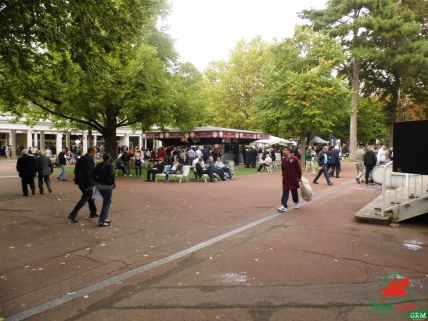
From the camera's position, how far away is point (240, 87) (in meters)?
42.6

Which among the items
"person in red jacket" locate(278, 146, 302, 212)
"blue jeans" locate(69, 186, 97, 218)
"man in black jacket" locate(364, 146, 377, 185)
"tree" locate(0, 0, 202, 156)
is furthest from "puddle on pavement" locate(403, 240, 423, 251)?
"man in black jacket" locate(364, 146, 377, 185)

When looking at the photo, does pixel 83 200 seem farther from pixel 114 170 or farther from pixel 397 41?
pixel 397 41

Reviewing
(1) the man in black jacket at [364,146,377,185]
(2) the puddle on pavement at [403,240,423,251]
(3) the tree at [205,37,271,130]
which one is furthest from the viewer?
(3) the tree at [205,37,271,130]

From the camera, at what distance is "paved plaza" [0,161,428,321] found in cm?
430

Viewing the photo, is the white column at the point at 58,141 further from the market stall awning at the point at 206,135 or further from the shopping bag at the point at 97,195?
the shopping bag at the point at 97,195

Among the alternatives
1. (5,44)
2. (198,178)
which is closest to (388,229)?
(5,44)

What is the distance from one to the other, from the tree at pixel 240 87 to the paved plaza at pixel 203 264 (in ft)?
108

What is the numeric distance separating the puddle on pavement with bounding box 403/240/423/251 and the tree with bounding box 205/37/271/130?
115ft

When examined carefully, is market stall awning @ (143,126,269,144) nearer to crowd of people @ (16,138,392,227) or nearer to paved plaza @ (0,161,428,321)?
crowd of people @ (16,138,392,227)

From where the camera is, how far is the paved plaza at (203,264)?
430 centimetres

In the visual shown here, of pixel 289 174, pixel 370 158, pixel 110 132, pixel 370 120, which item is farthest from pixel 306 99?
pixel 370 120

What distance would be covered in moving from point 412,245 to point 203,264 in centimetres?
407

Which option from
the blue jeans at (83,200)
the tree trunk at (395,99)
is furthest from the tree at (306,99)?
the blue jeans at (83,200)

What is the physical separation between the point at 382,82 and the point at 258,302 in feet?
147
